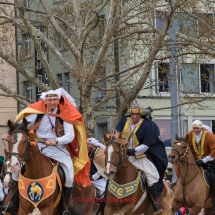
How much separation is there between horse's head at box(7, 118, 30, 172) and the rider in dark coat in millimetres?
4223

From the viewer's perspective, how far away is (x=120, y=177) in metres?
14.6

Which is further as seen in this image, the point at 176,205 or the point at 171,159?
the point at 176,205

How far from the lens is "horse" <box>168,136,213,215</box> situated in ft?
57.0

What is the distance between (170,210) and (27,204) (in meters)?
5.24

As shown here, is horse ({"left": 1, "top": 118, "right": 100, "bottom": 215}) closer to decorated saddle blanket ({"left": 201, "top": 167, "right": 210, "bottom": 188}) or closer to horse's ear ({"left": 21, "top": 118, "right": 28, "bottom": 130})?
horse's ear ({"left": 21, "top": 118, "right": 28, "bottom": 130})

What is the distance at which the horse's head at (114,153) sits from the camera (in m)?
13.8

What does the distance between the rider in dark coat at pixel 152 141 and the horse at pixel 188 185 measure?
103cm

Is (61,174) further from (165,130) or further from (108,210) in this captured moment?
(165,130)

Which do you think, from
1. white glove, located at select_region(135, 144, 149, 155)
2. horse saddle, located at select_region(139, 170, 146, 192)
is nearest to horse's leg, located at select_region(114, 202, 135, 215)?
horse saddle, located at select_region(139, 170, 146, 192)

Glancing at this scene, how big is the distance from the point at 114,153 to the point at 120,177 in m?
0.82

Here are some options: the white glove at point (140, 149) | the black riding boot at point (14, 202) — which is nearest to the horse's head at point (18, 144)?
the black riding boot at point (14, 202)

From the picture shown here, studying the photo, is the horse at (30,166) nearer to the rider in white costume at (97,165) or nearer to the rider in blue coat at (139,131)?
the rider in blue coat at (139,131)

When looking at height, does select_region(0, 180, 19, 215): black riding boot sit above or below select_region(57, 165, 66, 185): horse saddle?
below

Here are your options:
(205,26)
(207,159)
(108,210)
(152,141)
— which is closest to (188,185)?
(207,159)
